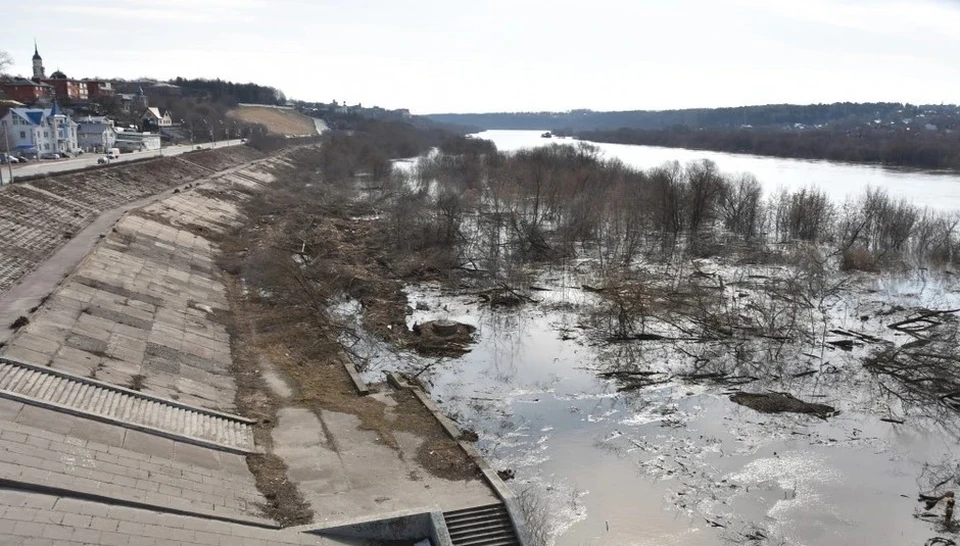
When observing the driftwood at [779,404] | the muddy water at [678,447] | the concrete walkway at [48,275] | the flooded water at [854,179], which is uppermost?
the flooded water at [854,179]

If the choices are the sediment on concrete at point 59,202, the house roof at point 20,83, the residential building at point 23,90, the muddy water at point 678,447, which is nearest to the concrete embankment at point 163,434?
the sediment on concrete at point 59,202

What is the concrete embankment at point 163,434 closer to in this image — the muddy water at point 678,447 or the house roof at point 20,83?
the muddy water at point 678,447

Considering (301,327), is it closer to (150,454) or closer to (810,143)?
(150,454)

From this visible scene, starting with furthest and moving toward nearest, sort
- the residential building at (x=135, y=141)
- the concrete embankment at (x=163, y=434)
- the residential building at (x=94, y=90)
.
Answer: the residential building at (x=94, y=90)
the residential building at (x=135, y=141)
the concrete embankment at (x=163, y=434)

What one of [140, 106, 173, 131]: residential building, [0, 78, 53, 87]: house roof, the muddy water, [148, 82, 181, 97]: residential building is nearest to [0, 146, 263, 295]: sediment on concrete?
the muddy water

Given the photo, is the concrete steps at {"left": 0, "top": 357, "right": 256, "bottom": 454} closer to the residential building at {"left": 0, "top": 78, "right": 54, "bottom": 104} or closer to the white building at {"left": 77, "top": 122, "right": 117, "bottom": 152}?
the white building at {"left": 77, "top": 122, "right": 117, "bottom": 152}

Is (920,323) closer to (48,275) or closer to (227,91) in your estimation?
(48,275)

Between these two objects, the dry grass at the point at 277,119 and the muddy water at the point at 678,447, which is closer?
the muddy water at the point at 678,447

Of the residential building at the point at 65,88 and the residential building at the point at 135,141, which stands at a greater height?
the residential building at the point at 65,88

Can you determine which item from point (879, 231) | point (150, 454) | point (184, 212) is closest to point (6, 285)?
point (150, 454)
